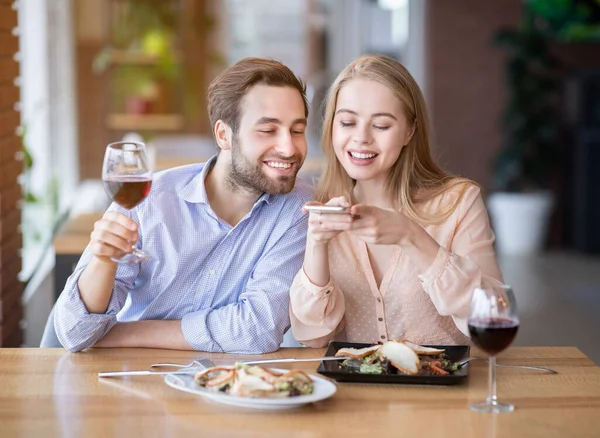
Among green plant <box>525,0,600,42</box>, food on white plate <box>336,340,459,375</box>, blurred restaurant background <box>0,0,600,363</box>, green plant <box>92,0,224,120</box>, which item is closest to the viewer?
food on white plate <box>336,340,459,375</box>

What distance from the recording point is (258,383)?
1840 millimetres

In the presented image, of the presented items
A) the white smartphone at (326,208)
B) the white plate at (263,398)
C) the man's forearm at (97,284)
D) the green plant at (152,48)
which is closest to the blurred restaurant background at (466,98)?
the green plant at (152,48)

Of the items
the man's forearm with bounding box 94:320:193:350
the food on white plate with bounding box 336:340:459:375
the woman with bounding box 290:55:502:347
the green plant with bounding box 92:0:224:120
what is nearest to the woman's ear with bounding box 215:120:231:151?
the woman with bounding box 290:55:502:347

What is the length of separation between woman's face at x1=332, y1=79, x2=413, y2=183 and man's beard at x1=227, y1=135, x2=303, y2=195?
0.47 feet

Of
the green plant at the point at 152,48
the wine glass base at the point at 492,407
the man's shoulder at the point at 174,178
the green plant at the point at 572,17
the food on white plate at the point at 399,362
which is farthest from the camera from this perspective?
the green plant at the point at 152,48

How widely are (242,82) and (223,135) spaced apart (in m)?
0.16

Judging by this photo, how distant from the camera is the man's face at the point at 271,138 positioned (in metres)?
2.46

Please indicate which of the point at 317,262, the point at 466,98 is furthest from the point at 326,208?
the point at 466,98

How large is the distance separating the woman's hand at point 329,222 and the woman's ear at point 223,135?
457 millimetres

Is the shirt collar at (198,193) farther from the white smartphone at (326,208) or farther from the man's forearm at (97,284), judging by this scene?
the white smartphone at (326,208)

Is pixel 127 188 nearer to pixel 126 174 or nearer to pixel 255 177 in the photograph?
pixel 126 174

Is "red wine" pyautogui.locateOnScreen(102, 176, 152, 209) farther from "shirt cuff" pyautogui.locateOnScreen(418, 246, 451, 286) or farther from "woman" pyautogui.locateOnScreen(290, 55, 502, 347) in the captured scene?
"shirt cuff" pyautogui.locateOnScreen(418, 246, 451, 286)

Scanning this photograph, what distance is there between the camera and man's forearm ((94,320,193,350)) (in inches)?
92.4

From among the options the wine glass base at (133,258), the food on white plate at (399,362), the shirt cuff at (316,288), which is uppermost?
the wine glass base at (133,258)
